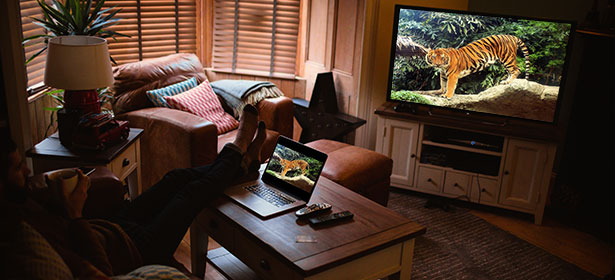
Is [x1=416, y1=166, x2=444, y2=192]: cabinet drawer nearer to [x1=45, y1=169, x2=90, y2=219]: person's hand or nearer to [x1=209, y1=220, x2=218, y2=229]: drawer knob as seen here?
[x1=209, y1=220, x2=218, y2=229]: drawer knob

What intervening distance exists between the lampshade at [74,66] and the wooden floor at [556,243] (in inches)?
43.9

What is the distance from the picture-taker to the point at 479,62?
12.5 ft

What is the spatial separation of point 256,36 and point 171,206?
2.68 metres

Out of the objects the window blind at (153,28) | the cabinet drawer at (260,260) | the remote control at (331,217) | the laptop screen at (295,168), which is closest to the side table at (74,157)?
the laptop screen at (295,168)

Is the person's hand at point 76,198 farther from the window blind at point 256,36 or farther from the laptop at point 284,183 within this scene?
the window blind at point 256,36

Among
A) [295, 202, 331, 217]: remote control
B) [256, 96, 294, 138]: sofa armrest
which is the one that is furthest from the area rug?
[256, 96, 294, 138]: sofa armrest

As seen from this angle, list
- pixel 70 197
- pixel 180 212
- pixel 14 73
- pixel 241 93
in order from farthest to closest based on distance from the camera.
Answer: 1. pixel 241 93
2. pixel 14 73
3. pixel 180 212
4. pixel 70 197

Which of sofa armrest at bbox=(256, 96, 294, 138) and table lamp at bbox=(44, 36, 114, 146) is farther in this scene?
sofa armrest at bbox=(256, 96, 294, 138)

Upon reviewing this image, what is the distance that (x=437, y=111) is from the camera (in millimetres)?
4059

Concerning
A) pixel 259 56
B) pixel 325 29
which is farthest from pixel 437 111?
pixel 259 56

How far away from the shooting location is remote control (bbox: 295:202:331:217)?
2361 millimetres

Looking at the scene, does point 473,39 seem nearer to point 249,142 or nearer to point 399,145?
point 399,145

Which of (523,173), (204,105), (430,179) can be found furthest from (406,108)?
(204,105)

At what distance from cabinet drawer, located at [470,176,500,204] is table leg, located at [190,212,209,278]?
6.83ft
